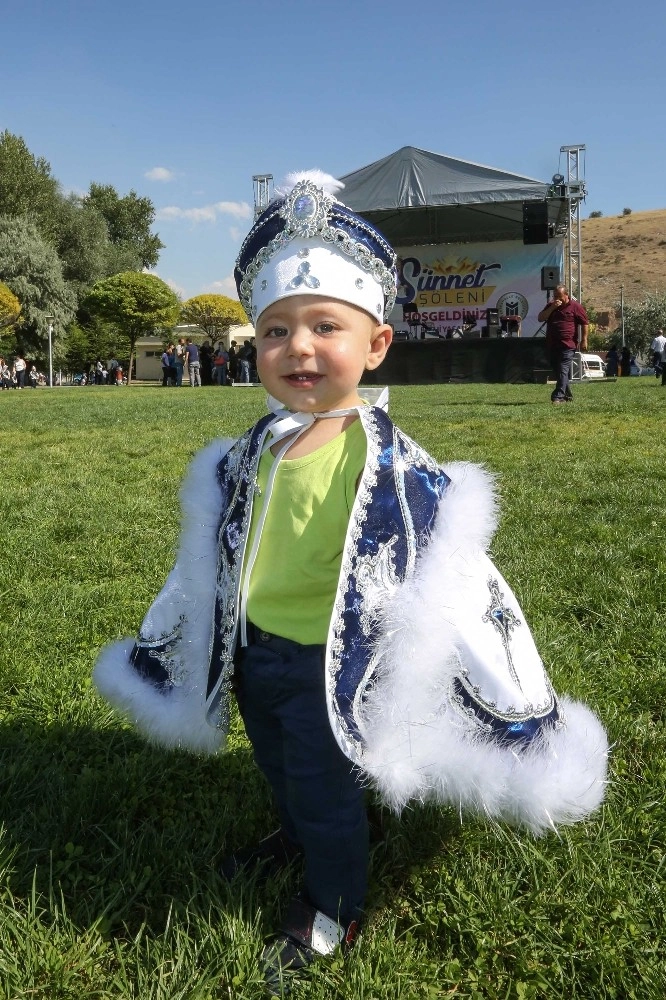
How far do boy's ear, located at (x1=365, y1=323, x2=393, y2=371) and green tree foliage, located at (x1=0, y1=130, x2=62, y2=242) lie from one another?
56.3m

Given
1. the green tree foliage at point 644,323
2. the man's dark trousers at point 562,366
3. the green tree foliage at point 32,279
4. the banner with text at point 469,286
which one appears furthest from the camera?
the green tree foliage at point 644,323

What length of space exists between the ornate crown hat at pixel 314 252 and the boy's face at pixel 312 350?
0.03 meters

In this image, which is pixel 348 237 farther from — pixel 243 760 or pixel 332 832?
pixel 243 760

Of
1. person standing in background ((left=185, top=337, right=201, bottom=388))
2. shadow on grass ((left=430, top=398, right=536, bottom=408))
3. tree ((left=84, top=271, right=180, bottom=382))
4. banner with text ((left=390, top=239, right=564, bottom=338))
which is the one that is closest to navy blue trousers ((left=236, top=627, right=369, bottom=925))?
shadow on grass ((left=430, top=398, right=536, bottom=408))

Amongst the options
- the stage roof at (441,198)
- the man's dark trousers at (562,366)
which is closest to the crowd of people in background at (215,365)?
the stage roof at (441,198)

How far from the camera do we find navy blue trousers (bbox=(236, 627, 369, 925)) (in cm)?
171

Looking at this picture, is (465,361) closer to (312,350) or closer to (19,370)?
(19,370)

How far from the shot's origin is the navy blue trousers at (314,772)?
1705 mm

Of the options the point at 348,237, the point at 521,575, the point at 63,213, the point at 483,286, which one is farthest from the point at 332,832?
the point at 63,213

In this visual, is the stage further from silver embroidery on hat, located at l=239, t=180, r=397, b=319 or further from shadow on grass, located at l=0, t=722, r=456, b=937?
silver embroidery on hat, located at l=239, t=180, r=397, b=319

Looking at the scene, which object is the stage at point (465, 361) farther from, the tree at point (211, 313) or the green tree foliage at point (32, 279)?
the tree at point (211, 313)

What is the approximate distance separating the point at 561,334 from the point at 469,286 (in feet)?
49.5

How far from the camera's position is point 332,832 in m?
1.74

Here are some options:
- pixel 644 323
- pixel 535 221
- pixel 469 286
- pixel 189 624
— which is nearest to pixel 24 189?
pixel 469 286
